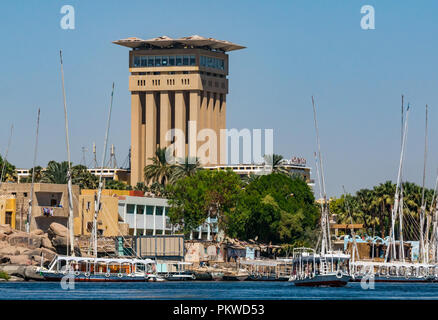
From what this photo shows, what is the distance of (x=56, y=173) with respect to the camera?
15500 centimetres

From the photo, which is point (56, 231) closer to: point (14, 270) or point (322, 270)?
point (14, 270)

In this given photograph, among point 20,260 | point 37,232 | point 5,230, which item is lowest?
point 20,260

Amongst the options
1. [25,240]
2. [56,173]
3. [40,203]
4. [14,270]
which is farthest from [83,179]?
[14,270]

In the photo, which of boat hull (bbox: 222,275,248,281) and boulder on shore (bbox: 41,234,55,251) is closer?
boulder on shore (bbox: 41,234,55,251)

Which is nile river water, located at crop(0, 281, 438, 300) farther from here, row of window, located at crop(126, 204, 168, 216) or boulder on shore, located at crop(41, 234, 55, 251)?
row of window, located at crop(126, 204, 168, 216)

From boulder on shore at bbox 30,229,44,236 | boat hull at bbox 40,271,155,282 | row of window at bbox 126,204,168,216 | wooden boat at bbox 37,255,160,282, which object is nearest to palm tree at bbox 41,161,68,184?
row of window at bbox 126,204,168,216

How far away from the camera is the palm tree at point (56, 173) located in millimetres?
154000

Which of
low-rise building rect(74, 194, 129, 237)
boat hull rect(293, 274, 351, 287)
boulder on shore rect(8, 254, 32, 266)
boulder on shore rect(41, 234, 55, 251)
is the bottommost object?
boat hull rect(293, 274, 351, 287)

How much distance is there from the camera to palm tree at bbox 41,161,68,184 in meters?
154

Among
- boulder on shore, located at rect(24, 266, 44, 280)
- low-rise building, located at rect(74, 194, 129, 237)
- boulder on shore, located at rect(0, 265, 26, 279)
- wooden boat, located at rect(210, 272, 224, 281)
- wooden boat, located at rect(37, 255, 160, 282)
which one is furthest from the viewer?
low-rise building, located at rect(74, 194, 129, 237)

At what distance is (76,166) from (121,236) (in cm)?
3960

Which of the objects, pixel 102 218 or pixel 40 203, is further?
pixel 102 218

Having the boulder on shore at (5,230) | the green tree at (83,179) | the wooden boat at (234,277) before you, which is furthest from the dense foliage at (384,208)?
the boulder on shore at (5,230)
